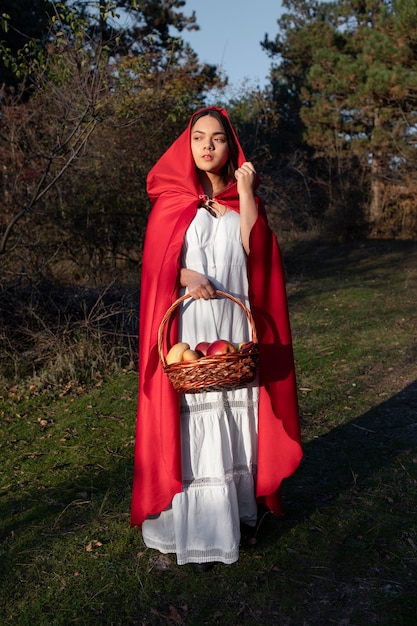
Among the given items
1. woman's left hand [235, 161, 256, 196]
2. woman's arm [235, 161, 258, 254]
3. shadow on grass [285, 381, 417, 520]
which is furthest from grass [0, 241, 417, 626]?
Result: woman's left hand [235, 161, 256, 196]

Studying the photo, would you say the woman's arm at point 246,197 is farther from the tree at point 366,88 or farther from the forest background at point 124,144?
the tree at point 366,88

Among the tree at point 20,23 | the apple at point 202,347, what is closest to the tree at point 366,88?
the tree at point 20,23

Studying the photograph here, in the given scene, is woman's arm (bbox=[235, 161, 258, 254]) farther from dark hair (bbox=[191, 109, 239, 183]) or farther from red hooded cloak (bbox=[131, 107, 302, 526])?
dark hair (bbox=[191, 109, 239, 183])

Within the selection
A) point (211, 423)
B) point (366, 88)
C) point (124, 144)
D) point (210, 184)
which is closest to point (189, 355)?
point (211, 423)

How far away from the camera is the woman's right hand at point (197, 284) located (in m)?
2.94

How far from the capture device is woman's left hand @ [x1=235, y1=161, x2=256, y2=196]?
10.0ft

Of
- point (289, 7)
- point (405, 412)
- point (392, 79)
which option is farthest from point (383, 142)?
point (405, 412)

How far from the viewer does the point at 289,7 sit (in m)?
23.4

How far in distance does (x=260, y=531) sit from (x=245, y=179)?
1917 mm

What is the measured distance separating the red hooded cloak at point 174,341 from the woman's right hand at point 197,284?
51mm


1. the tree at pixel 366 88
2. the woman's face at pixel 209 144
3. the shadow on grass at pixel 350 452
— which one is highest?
the tree at pixel 366 88

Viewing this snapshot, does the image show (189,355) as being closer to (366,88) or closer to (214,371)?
(214,371)

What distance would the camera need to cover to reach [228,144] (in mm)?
3229

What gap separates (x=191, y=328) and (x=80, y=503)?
5.25 feet
